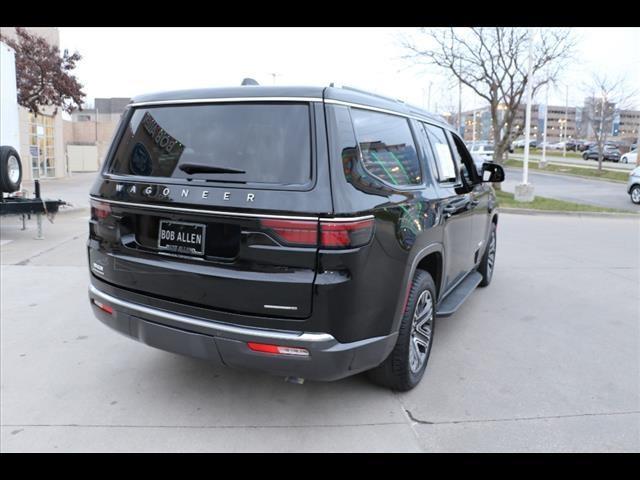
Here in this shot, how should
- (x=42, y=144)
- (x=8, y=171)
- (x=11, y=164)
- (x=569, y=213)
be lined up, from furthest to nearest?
(x=42, y=144), (x=569, y=213), (x=11, y=164), (x=8, y=171)

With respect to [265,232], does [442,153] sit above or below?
above

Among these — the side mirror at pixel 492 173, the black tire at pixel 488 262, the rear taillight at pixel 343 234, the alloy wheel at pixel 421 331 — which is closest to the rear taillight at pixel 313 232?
the rear taillight at pixel 343 234

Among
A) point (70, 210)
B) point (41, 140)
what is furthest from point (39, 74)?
point (70, 210)

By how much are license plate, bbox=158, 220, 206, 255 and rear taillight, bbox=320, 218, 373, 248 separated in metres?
0.68

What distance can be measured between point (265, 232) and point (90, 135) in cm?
5109

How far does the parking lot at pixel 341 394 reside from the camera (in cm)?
294

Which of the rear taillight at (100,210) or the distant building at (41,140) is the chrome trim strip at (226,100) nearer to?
the rear taillight at (100,210)

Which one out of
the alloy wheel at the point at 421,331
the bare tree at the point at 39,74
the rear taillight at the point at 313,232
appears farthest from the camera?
the bare tree at the point at 39,74

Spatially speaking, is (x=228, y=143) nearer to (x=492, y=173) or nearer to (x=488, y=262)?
(x=492, y=173)

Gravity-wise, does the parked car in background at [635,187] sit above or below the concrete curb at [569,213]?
above

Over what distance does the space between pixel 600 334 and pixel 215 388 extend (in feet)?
11.7

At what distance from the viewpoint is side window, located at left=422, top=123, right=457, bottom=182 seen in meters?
4.05

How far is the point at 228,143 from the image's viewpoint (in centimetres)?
283

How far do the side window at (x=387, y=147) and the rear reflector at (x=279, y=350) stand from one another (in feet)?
3.49
